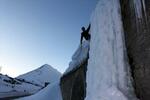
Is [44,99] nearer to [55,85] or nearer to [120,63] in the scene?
[55,85]

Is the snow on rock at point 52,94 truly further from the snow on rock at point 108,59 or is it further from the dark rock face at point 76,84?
the snow on rock at point 108,59

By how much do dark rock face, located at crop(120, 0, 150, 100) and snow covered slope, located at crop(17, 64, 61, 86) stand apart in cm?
2115

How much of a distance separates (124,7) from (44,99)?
23.9 ft

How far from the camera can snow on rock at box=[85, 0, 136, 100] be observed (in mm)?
3141

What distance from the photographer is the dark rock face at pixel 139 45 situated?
9.60 ft

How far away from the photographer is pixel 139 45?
316 cm

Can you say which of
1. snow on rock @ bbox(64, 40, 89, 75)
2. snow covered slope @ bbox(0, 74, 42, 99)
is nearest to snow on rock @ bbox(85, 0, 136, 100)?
snow on rock @ bbox(64, 40, 89, 75)

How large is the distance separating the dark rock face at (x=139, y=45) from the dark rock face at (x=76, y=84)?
2.71 metres

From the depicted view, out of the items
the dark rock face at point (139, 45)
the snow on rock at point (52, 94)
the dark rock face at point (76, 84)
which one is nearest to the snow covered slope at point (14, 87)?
the snow on rock at point (52, 94)

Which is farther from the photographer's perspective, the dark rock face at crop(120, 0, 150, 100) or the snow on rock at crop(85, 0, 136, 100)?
the snow on rock at crop(85, 0, 136, 100)

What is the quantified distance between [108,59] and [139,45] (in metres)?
0.62

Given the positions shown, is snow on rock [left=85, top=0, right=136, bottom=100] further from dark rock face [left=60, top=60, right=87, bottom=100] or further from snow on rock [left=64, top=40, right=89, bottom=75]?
snow on rock [left=64, top=40, right=89, bottom=75]

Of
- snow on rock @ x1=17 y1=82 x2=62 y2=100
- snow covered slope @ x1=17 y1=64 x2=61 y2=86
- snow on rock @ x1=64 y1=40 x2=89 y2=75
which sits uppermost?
snow on rock @ x1=64 y1=40 x2=89 y2=75

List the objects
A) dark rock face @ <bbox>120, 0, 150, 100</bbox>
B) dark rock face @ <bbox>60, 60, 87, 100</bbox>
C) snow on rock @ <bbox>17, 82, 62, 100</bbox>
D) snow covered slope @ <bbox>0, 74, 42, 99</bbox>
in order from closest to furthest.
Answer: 1. dark rock face @ <bbox>120, 0, 150, 100</bbox>
2. dark rock face @ <bbox>60, 60, 87, 100</bbox>
3. snow on rock @ <bbox>17, 82, 62, 100</bbox>
4. snow covered slope @ <bbox>0, 74, 42, 99</bbox>
